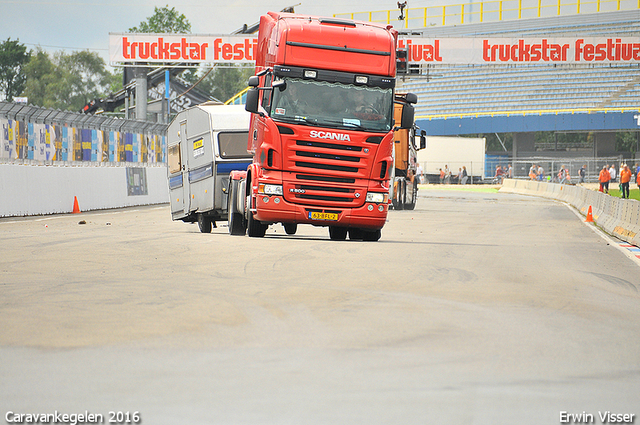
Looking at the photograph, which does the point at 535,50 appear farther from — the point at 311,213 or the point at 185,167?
the point at 311,213

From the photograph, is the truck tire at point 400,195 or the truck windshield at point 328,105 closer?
the truck windshield at point 328,105

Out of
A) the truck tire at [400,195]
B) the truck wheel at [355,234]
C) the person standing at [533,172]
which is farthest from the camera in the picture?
the person standing at [533,172]

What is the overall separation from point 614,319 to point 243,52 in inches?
1662

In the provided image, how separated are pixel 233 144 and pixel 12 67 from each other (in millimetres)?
107878

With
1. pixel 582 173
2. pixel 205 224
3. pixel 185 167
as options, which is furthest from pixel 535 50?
pixel 205 224

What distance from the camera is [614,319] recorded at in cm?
785

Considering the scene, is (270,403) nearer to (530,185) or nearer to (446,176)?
(530,185)

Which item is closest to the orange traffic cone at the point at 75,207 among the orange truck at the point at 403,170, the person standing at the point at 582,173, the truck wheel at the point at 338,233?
the orange truck at the point at 403,170

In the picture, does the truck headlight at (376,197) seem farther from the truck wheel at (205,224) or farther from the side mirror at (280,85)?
the truck wheel at (205,224)

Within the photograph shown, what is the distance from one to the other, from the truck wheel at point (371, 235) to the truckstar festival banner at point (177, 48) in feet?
109

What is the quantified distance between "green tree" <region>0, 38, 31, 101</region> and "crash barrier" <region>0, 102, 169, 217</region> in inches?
3394

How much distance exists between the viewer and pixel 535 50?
5038cm

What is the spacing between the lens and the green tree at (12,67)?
115 m

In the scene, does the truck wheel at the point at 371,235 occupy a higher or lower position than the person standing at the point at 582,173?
higher
